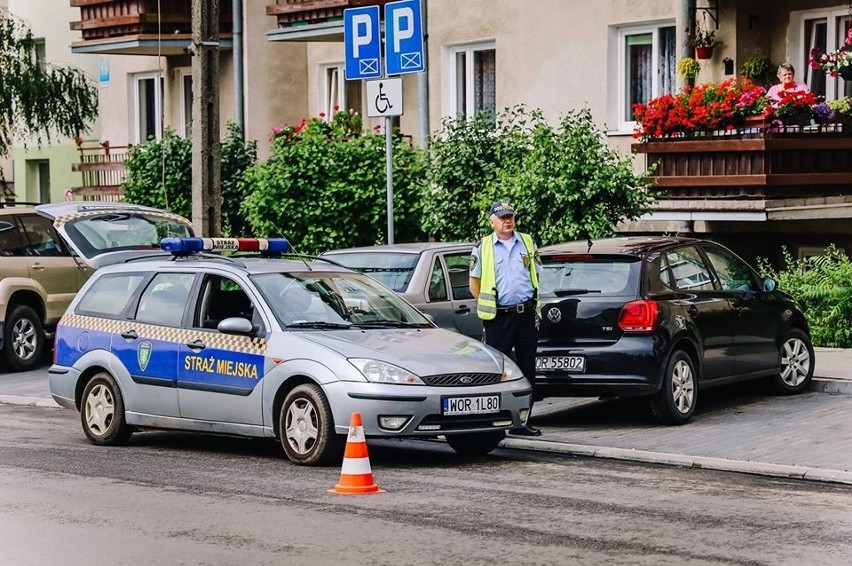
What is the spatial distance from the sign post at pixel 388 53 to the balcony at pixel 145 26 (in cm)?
1442

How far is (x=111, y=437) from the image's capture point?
13156mm

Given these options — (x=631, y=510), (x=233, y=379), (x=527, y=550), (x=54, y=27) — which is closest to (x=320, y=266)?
(x=233, y=379)

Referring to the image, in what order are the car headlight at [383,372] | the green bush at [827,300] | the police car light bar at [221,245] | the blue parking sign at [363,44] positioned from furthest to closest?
the green bush at [827,300]
the blue parking sign at [363,44]
the police car light bar at [221,245]
the car headlight at [383,372]

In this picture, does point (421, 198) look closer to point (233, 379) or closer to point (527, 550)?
point (233, 379)

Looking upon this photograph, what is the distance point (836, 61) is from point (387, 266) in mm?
6643

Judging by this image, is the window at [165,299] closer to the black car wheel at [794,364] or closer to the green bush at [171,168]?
the black car wheel at [794,364]

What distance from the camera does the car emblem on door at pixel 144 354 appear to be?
12883mm

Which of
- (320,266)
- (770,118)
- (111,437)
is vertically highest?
(770,118)

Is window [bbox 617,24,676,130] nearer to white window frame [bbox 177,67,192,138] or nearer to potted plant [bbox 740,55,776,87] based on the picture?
potted plant [bbox 740,55,776,87]

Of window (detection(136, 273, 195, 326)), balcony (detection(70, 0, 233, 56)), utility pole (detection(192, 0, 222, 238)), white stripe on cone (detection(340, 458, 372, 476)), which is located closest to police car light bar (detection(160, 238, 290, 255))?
window (detection(136, 273, 195, 326))

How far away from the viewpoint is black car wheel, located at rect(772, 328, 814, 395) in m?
15.1

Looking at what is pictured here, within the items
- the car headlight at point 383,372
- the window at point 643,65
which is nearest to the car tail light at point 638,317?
the car headlight at point 383,372

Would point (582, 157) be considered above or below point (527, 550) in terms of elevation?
above

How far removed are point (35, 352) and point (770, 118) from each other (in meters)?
9.33
